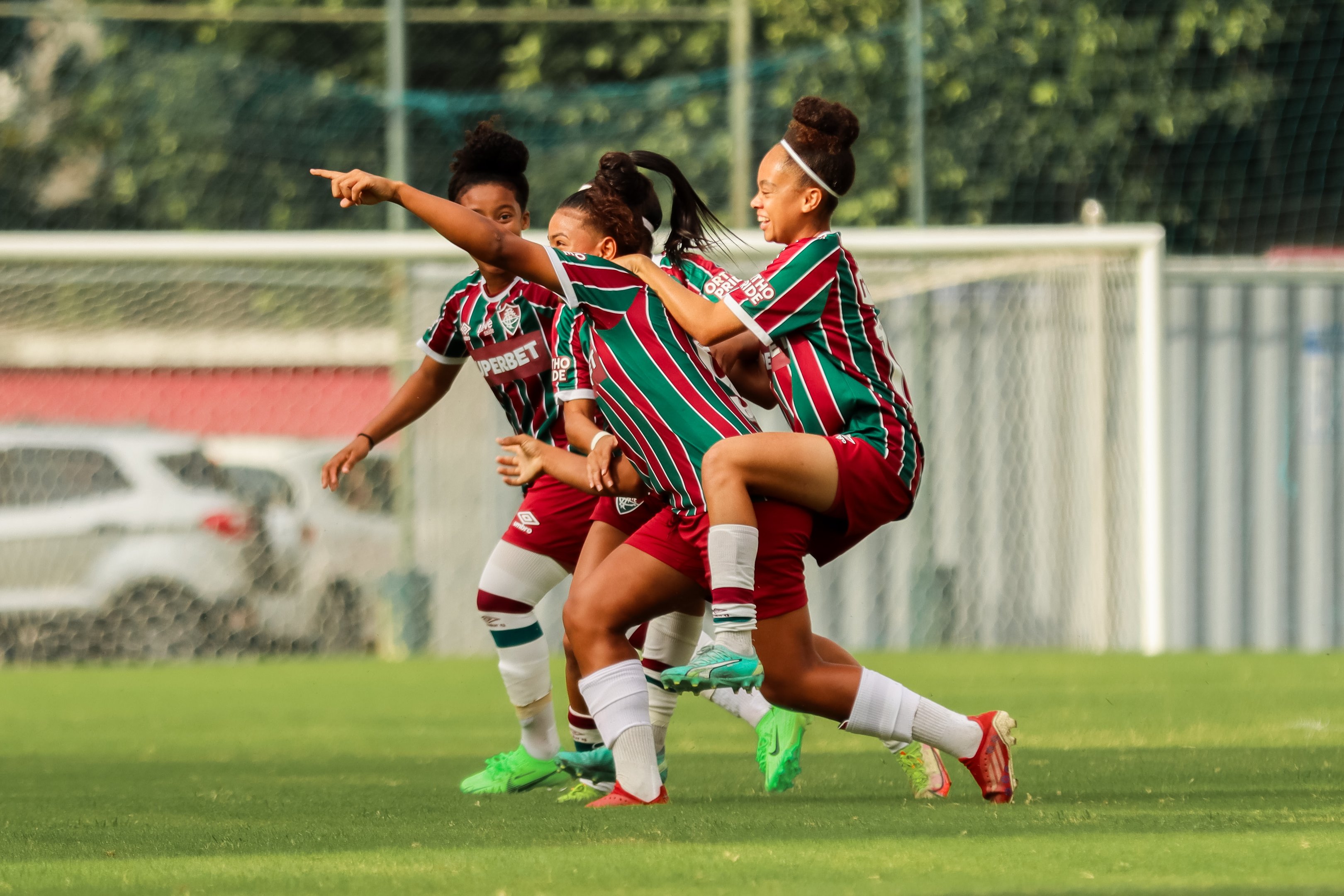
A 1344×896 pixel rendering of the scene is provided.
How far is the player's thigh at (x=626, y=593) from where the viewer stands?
4496mm

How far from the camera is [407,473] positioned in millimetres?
12023

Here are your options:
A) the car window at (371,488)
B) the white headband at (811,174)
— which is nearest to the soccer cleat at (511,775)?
the white headband at (811,174)

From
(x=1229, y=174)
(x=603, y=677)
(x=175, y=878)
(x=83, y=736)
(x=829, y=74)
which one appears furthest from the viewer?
(x=1229, y=174)

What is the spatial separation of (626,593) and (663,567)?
113 mm

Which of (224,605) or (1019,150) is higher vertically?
(1019,150)

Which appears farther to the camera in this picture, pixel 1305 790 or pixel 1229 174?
pixel 1229 174

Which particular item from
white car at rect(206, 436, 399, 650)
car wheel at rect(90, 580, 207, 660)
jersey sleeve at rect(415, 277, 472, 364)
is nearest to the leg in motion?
jersey sleeve at rect(415, 277, 472, 364)

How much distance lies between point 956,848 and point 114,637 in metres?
9.20

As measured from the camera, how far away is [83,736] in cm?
720

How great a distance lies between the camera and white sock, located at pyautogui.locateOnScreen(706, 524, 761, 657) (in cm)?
417

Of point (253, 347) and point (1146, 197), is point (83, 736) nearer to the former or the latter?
point (253, 347)

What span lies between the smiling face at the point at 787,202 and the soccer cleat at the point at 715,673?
1173mm

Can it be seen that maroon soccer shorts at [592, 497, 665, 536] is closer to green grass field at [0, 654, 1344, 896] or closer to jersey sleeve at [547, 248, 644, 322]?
jersey sleeve at [547, 248, 644, 322]

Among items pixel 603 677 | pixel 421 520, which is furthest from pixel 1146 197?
pixel 603 677
